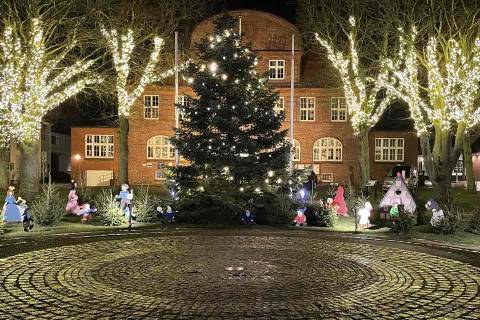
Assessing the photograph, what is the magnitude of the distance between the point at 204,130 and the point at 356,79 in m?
15.6

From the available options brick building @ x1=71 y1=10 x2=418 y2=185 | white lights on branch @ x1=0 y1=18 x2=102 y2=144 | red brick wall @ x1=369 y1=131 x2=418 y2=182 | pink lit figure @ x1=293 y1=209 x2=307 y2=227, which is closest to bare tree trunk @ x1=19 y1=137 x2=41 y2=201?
white lights on branch @ x1=0 y1=18 x2=102 y2=144

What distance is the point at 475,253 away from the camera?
1423 centimetres

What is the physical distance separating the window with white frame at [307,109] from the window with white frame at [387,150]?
6.64m

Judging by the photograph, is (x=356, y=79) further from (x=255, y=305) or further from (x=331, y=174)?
(x=255, y=305)

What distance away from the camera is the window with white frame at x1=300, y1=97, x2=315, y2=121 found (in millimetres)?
46531

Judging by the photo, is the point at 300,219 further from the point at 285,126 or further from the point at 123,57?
the point at 285,126

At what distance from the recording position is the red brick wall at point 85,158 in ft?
155

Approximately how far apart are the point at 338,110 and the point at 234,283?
38.0 meters

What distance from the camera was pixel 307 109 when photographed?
46.5 m

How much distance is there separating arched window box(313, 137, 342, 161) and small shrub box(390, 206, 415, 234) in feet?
93.4

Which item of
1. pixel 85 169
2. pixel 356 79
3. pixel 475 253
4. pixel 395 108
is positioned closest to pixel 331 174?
pixel 395 108

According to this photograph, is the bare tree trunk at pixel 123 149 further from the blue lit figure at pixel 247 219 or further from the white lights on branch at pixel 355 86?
the blue lit figure at pixel 247 219

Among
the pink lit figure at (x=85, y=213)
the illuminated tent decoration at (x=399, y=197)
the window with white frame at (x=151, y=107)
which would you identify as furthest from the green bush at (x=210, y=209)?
the window with white frame at (x=151, y=107)

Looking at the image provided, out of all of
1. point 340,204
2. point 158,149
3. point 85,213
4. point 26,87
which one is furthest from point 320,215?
point 158,149
